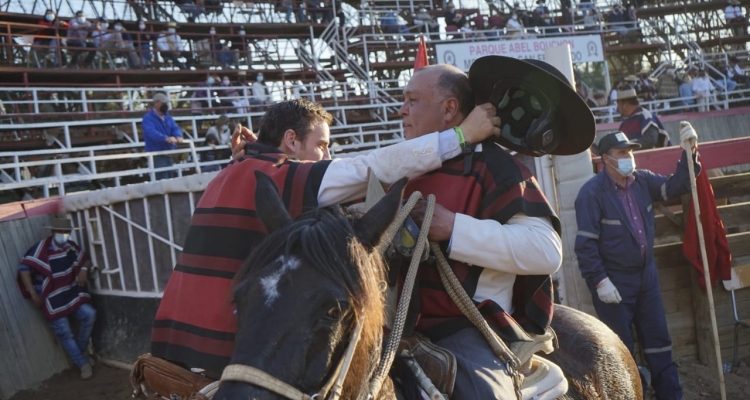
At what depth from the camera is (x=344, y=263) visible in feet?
6.57

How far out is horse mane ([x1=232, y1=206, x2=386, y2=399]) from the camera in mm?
1970

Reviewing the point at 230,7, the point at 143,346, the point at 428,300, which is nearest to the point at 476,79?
the point at 428,300

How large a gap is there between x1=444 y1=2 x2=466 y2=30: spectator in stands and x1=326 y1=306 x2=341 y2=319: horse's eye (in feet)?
82.3

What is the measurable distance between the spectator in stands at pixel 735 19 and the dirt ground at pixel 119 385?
29454mm

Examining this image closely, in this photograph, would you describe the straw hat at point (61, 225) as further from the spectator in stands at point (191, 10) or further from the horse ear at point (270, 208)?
the spectator in stands at point (191, 10)

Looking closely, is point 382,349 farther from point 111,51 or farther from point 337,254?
point 111,51

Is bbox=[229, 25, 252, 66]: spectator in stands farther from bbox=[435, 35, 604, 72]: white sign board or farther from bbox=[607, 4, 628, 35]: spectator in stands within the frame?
bbox=[607, 4, 628, 35]: spectator in stands

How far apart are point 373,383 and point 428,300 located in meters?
0.56

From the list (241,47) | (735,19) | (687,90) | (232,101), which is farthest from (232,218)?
(735,19)

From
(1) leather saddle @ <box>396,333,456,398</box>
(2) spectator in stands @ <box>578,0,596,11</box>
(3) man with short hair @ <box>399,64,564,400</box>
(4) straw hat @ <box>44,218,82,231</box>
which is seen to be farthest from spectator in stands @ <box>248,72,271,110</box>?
(1) leather saddle @ <box>396,333,456,398</box>

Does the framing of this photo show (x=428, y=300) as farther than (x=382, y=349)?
Yes

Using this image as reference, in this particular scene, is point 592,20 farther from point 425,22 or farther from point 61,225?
point 61,225

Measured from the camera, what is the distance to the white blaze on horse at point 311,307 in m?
1.80

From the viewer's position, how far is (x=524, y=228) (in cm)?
244
